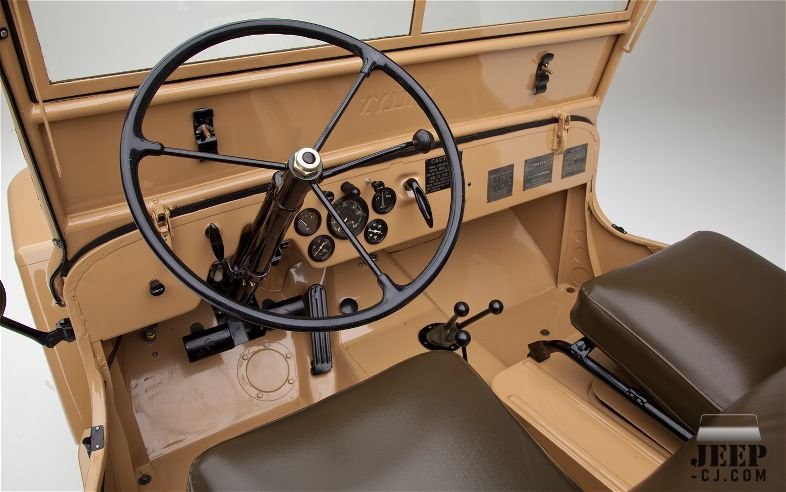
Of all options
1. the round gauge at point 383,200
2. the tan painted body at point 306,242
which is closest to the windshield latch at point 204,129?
the tan painted body at point 306,242

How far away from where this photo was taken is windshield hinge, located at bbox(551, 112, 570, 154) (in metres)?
2.04

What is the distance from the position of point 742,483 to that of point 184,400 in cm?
144

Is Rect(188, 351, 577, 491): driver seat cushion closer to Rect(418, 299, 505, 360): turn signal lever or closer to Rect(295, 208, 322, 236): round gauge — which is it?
Rect(295, 208, 322, 236): round gauge

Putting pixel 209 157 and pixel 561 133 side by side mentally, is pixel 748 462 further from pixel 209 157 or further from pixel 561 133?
pixel 561 133

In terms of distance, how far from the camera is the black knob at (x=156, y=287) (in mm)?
1465

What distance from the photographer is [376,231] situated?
5.96ft

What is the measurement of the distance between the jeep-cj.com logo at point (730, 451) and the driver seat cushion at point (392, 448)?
255 mm

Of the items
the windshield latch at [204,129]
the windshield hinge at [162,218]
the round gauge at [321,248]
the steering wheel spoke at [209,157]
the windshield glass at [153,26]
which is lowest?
the steering wheel spoke at [209,157]

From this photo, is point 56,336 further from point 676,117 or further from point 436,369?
point 676,117

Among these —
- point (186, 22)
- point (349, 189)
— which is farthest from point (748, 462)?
point (186, 22)

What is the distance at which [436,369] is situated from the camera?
4.36 feet

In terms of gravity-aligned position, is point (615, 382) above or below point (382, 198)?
below

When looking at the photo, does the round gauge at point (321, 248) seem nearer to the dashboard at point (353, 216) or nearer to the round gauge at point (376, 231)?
the dashboard at point (353, 216)

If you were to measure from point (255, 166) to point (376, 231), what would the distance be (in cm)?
73
